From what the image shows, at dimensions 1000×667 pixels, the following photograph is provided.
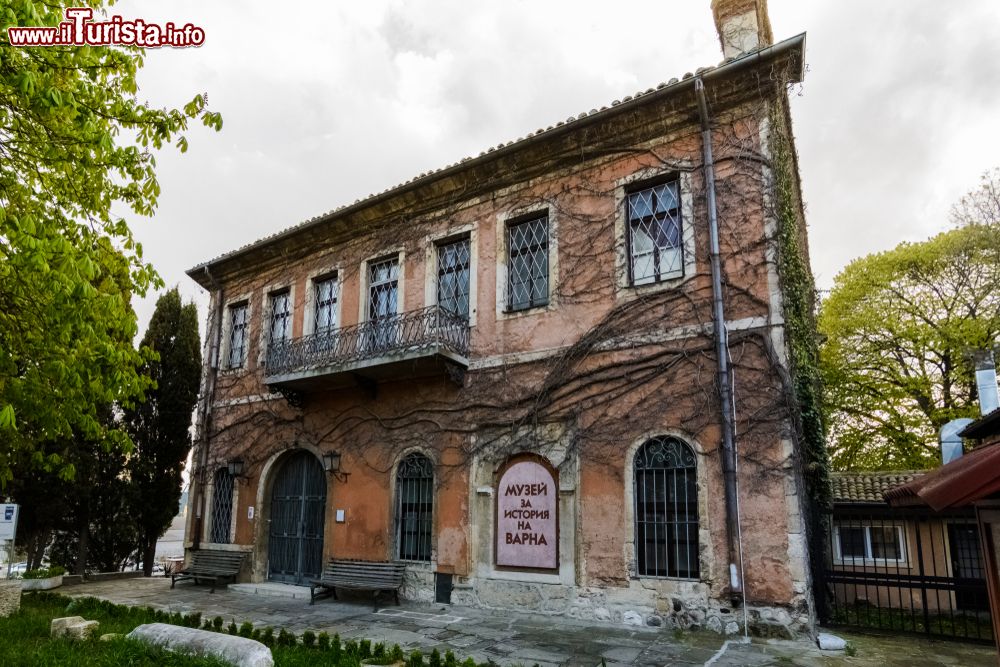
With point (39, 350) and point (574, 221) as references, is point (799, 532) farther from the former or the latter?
point (39, 350)

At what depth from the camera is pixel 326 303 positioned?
13.5 metres

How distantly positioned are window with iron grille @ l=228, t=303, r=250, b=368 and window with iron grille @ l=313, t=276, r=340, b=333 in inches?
92.8

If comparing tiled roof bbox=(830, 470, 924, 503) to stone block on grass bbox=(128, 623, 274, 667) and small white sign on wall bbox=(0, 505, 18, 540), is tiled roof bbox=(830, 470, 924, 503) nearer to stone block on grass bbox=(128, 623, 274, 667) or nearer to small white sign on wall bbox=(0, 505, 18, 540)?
stone block on grass bbox=(128, 623, 274, 667)

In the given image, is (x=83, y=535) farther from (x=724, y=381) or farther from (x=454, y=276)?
(x=724, y=381)

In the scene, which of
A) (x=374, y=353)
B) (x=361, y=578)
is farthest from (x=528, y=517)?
(x=374, y=353)

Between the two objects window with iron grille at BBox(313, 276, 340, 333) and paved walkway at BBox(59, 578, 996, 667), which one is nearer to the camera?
paved walkway at BBox(59, 578, 996, 667)

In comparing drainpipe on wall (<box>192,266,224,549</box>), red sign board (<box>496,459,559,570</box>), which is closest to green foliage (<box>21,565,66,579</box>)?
drainpipe on wall (<box>192,266,224,549</box>)

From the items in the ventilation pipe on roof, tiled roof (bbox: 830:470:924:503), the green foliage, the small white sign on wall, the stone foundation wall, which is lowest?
the green foliage

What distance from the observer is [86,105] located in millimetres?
6488

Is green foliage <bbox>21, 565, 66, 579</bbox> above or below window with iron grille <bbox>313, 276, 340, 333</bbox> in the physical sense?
below

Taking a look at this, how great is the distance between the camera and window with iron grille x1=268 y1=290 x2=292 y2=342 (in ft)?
46.1

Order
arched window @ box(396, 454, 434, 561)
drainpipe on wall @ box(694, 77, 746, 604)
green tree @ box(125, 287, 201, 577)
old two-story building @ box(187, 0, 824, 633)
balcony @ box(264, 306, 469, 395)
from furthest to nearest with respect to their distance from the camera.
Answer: green tree @ box(125, 287, 201, 577) → arched window @ box(396, 454, 434, 561) → balcony @ box(264, 306, 469, 395) → old two-story building @ box(187, 0, 824, 633) → drainpipe on wall @ box(694, 77, 746, 604)

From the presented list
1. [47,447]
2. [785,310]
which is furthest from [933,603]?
[47,447]

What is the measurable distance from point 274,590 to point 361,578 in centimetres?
226
